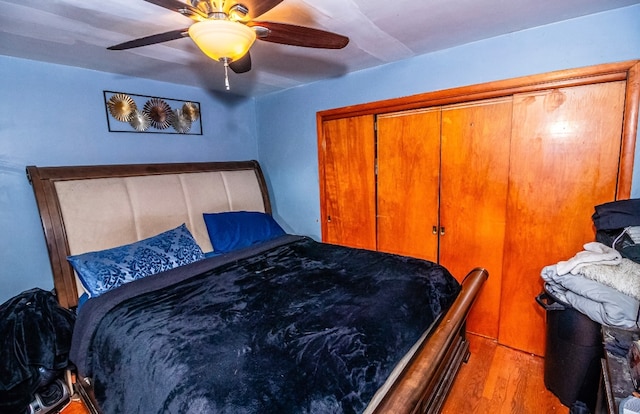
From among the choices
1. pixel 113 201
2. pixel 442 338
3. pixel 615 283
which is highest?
pixel 113 201

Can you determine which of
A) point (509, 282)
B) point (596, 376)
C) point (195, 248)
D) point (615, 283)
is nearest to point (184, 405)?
point (195, 248)

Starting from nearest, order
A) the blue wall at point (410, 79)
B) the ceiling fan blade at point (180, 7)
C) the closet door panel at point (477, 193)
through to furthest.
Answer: the ceiling fan blade at point (180, 7), the blue wall at point (410, 79), the closet door panel at point (477, 193)

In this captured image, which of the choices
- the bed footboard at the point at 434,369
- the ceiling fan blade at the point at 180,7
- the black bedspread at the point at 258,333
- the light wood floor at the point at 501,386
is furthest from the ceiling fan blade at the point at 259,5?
the light wood floor at the point at 501,386

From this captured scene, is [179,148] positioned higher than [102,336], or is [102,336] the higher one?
[179,148]

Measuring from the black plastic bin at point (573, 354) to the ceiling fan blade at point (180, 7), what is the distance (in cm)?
240

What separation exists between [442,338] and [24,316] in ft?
7.67

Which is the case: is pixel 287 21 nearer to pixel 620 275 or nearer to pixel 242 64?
pixel 242 64

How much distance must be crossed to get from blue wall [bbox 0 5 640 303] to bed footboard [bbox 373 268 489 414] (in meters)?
1.30

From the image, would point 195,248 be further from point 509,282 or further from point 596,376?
point 596,376

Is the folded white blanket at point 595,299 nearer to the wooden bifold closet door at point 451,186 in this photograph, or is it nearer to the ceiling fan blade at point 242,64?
the wooden bifold closet door at point 451,186

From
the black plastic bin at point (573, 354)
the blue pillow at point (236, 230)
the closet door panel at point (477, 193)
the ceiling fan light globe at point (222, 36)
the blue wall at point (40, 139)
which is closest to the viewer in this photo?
the ceiling fan light globe at point (222, 36)

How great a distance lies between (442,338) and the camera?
1238 millimetres

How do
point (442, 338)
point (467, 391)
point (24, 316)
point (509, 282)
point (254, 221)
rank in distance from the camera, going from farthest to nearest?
point (254, 221) < point (509, 282) < point (467, 391) < point (24, 316) < point (442, 338)

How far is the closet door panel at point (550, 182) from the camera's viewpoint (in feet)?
5.82
